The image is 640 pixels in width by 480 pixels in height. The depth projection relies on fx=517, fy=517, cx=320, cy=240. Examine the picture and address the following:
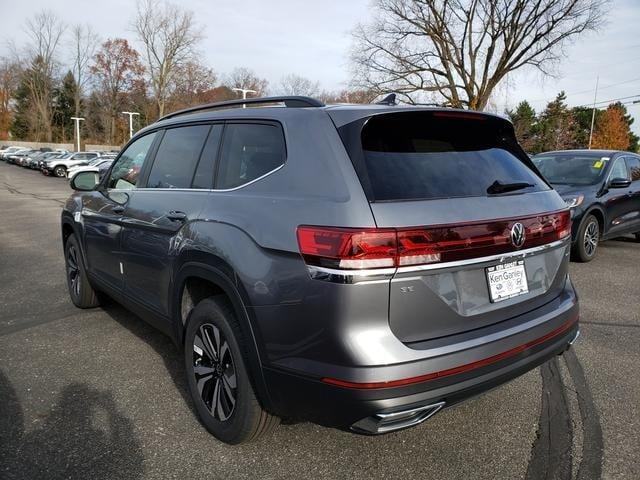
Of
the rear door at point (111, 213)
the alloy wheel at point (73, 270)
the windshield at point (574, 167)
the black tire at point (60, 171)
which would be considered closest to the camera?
the rear door at point (111, 213)

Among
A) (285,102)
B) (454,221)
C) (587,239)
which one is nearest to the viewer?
(454,221)

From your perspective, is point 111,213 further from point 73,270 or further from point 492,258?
point 492,258

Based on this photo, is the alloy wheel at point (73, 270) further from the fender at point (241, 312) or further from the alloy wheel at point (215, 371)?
the fender at point (241, 312)

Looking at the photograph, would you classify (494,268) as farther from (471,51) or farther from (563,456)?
(471,51)

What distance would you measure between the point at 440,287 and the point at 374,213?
44cm

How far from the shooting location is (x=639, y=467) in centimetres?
260

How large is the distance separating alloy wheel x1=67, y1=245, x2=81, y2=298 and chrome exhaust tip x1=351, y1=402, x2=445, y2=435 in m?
3.79

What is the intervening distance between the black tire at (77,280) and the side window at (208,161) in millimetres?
2282

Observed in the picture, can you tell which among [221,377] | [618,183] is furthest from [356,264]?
[618,183]

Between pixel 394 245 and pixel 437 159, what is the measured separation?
666 mm

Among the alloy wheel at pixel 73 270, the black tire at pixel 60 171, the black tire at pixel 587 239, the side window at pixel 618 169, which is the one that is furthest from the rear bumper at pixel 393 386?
the black tire at pixel 60 171

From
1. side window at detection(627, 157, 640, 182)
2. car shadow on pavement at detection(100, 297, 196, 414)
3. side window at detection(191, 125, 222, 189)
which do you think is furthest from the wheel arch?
side window at detection(191, 125, 222, 189)

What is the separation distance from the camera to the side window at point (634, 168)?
8834 mm

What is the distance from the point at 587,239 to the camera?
7.77 meters
